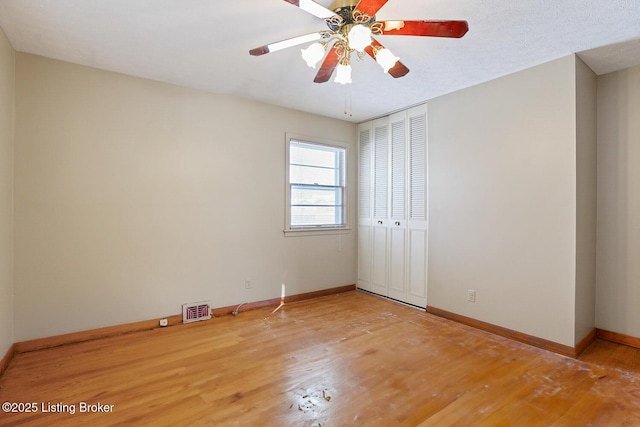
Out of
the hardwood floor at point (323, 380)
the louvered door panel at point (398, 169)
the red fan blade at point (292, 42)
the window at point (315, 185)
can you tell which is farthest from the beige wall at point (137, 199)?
the red fan blade at point (292, 42)

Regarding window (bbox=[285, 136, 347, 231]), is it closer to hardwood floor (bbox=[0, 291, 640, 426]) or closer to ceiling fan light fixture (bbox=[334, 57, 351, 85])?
hardwood floor (bbox=[0, 291, 640, 426])

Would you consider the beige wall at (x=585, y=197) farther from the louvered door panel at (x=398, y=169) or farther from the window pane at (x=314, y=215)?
the window pane at (x=314, y=215)

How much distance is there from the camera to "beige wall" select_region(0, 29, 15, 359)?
240 cm

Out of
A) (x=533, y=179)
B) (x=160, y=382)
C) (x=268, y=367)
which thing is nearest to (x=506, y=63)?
(x=533, y=179)

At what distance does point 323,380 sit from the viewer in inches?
91.0

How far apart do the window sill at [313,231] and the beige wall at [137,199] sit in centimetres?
10

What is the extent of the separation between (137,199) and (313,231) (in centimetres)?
221

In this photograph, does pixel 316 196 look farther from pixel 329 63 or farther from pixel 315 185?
pixel 329 63

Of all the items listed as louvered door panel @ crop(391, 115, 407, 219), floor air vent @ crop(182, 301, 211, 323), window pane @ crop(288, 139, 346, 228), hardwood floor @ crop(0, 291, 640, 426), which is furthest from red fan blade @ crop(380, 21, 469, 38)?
floor air vent @ crop(182, 301, 211, 323)

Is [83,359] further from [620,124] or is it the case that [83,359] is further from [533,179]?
[620,124]

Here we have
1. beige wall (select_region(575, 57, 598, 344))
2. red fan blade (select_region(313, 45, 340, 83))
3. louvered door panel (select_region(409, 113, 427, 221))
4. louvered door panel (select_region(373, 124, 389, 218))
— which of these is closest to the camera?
red fan blade (select_region(313, 45, 340, 83))

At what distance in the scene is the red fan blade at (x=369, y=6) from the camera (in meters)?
1.63

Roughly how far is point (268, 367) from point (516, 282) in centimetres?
246

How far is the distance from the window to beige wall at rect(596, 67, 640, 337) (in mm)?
2965
